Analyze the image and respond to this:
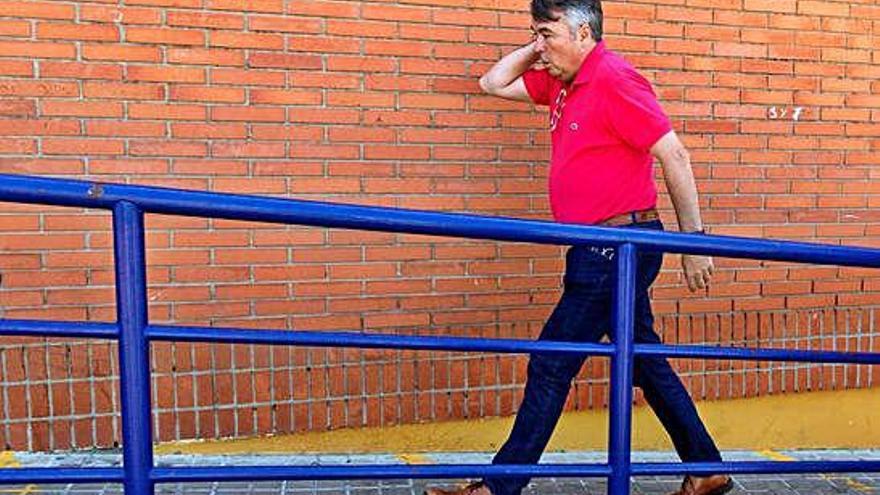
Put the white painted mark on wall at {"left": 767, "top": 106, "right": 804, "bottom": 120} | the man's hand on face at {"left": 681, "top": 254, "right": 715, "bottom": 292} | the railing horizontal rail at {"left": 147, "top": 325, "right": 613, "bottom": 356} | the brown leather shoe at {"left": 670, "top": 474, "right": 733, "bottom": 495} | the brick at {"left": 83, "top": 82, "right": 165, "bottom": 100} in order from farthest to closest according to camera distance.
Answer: the white painted mark on wall at {"left": 767, "top": 106, "right": 804, "bottom": 120} < the brick at {"left": 83, "top": 82, "right": 165, "bottom": 100} < the brown leather shoe at {"left": 670, "top": 474, "right": 733, "bottom": 495} < the man's hand on face at {"left": 681, "top": 254, "right": 715, "bottom": 292} < the railing horizontal rail at {"left": 147, "top": 325, "right": 613, "bottom": 356}

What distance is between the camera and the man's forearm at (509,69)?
334 centimetres

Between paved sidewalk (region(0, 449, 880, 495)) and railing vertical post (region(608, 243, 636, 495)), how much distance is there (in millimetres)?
1251

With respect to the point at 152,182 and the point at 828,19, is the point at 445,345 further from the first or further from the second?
the point at 828,19

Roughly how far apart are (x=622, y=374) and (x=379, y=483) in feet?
5.27

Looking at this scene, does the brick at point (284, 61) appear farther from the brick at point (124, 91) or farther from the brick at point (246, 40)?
the brick at point (124, 91)

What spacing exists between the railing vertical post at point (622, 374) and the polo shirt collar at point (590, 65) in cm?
84

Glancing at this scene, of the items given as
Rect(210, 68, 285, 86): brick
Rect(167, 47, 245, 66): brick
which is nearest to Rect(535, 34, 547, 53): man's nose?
Rect(210, 68, 285, 86): brick

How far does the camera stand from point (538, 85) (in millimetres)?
3330

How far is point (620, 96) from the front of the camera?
2705 mm

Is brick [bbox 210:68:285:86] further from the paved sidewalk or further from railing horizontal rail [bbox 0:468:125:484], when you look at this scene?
railing horizontal rail [bbox 0:468:125:484]

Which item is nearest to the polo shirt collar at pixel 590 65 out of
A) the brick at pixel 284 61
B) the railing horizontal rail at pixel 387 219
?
the railing horizontal rail at pixel 387 219

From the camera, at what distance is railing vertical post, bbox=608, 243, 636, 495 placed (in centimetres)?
217

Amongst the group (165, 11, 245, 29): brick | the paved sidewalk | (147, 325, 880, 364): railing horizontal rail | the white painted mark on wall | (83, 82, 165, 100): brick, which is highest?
(165, 11, 245, 29): brick

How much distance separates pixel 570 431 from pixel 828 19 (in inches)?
91.4
